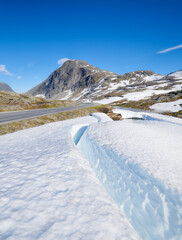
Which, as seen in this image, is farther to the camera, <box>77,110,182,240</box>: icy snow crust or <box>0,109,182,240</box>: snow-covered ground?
<box>77,110,182,240</box>: icy snow crust

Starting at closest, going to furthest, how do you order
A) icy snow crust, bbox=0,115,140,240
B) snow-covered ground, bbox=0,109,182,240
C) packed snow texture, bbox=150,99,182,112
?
1. icy snow crust, bbox=0,115,140,240
2. snow-covered ground, bbox=0,109,182,240
3. packed snow texture, bbox=150,99,182,112

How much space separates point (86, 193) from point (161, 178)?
4.19 metres

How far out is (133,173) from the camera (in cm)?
783

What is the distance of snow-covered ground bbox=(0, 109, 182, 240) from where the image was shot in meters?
3.97

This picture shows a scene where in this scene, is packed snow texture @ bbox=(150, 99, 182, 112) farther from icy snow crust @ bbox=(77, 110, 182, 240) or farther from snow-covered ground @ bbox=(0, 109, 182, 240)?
snow-covered ground @ bbox=(0, 109, 182, 240)

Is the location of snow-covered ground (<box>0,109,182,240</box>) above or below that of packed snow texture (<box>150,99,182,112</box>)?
below

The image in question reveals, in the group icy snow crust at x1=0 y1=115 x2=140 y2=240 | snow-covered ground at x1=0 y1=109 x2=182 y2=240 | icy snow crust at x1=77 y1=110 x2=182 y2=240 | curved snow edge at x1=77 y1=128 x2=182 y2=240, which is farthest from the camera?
icy snow crust at x1=77 y1=110 x2=182 y2=240

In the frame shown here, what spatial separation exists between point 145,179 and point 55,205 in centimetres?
503

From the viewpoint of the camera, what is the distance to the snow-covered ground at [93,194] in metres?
3.97

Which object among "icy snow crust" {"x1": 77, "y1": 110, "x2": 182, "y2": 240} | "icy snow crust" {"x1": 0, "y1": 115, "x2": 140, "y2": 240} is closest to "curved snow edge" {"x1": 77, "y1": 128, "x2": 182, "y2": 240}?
"icy snow crust" {"x1": 77, "y1": 110, "x2": 182, "y2": 240}

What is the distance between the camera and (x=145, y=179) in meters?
7.14

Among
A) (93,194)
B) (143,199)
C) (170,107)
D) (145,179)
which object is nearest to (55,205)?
(93,194)

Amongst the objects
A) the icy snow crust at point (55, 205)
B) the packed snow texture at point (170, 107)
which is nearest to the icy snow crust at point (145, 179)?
the icy snow crust at point (55, 205)

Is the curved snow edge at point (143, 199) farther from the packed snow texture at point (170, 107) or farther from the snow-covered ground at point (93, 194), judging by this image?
the packed snow texture at point (170, 107)
